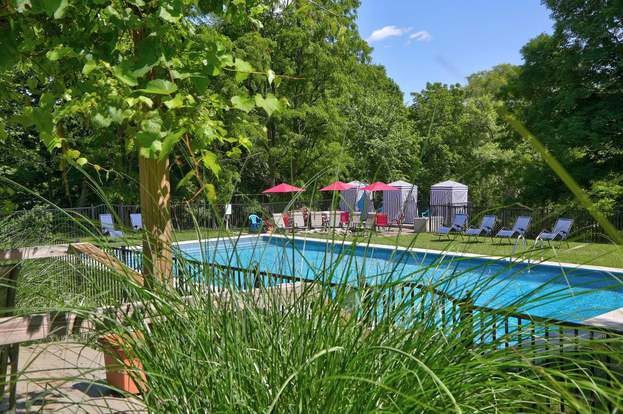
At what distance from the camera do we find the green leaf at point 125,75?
171 centimetres

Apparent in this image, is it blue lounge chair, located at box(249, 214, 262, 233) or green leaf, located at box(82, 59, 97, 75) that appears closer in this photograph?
blue lounge chair, located at box(249, 214, 262, 233)

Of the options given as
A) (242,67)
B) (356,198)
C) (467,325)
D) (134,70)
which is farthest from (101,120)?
(467,325)

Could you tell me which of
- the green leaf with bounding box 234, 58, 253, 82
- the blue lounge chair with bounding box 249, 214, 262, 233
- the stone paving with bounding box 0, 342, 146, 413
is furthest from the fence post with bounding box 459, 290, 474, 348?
the green leaf with bounding box 234, 58, 253, 82

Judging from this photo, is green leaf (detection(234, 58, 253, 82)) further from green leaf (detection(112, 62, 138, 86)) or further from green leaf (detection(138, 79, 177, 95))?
green leaf (detection(112, 62, 138, 86))

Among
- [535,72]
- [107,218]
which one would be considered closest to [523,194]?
[535,72]

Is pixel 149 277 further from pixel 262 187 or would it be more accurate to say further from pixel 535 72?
pixel 262 187

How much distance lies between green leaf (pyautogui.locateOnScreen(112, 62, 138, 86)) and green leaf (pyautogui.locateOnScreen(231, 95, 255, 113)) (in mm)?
494

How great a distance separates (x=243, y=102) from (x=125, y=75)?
0.56 meters

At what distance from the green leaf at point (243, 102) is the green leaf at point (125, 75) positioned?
1.62 feet

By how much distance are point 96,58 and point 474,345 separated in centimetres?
185

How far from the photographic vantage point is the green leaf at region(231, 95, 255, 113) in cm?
214

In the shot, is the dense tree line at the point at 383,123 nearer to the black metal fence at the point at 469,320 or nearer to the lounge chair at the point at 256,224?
the lounge chair at the point at 256,224

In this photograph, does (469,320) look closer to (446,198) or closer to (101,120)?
(101,120)

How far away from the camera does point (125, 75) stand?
5.70ft
